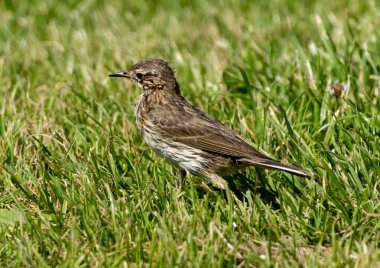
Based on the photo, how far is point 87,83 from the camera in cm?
922

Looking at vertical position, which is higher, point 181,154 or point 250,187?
point 181,154

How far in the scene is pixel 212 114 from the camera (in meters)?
8.27

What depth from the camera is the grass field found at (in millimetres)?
5723

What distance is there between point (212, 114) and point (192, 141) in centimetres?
110

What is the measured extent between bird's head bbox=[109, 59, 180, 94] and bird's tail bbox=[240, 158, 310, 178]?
51.6 inches

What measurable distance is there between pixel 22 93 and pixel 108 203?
9.85 ft

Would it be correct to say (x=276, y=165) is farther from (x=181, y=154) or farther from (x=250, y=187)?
(x=181, y=154)

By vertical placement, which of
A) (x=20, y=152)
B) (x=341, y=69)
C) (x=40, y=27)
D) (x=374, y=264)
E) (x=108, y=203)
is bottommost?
(x=374, y=264)

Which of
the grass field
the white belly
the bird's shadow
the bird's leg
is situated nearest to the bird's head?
the grass field

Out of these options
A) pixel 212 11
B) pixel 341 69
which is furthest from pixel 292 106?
pixel 212 11

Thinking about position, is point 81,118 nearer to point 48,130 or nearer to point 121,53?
point 48,130

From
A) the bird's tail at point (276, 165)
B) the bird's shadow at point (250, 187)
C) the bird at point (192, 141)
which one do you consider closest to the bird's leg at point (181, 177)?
the bird at point (192, 141)

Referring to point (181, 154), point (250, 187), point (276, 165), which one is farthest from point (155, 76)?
point (276, 165)

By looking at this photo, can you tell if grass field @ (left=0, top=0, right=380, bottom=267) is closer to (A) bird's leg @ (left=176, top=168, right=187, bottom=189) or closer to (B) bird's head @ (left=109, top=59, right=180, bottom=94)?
(A) bird's leg @ (left=176, top=168, right=187, bottom=189)
